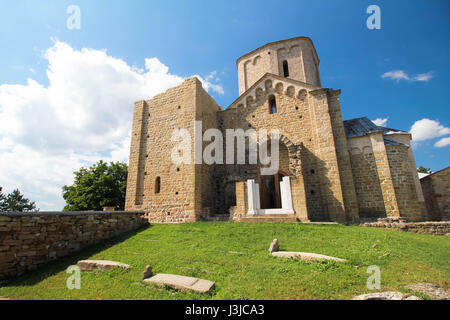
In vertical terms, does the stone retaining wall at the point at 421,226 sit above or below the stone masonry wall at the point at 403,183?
below

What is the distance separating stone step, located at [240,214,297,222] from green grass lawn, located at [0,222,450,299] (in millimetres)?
1294

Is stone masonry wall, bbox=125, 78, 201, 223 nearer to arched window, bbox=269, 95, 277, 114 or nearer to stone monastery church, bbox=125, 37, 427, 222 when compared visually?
stone monastery church, bbox=125, 37, 427, 222

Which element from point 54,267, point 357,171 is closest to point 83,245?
point 54,267

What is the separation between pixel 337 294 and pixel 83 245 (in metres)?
8.76

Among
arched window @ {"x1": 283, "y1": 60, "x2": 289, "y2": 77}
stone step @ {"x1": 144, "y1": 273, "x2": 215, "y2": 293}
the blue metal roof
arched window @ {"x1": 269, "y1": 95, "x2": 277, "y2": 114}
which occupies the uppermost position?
arched window @ {"x1": 283, "y1": 60, "x2": 289, "y2": 77}

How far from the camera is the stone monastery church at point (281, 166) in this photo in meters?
11.2

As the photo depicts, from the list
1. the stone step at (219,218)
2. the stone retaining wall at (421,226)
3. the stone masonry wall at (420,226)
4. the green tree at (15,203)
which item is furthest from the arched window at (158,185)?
the green tree at (15,203)

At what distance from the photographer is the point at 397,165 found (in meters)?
11.6

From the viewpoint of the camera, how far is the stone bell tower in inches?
736

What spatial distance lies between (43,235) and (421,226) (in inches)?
601

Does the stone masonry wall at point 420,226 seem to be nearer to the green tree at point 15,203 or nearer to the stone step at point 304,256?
the stone step at point 304,256

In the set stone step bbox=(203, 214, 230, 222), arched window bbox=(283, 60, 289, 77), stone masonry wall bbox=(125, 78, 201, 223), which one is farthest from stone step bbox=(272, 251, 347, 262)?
arched window bbox=(283, 60, 289, 77)

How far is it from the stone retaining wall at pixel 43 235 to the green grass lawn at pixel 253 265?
0.42 metres
